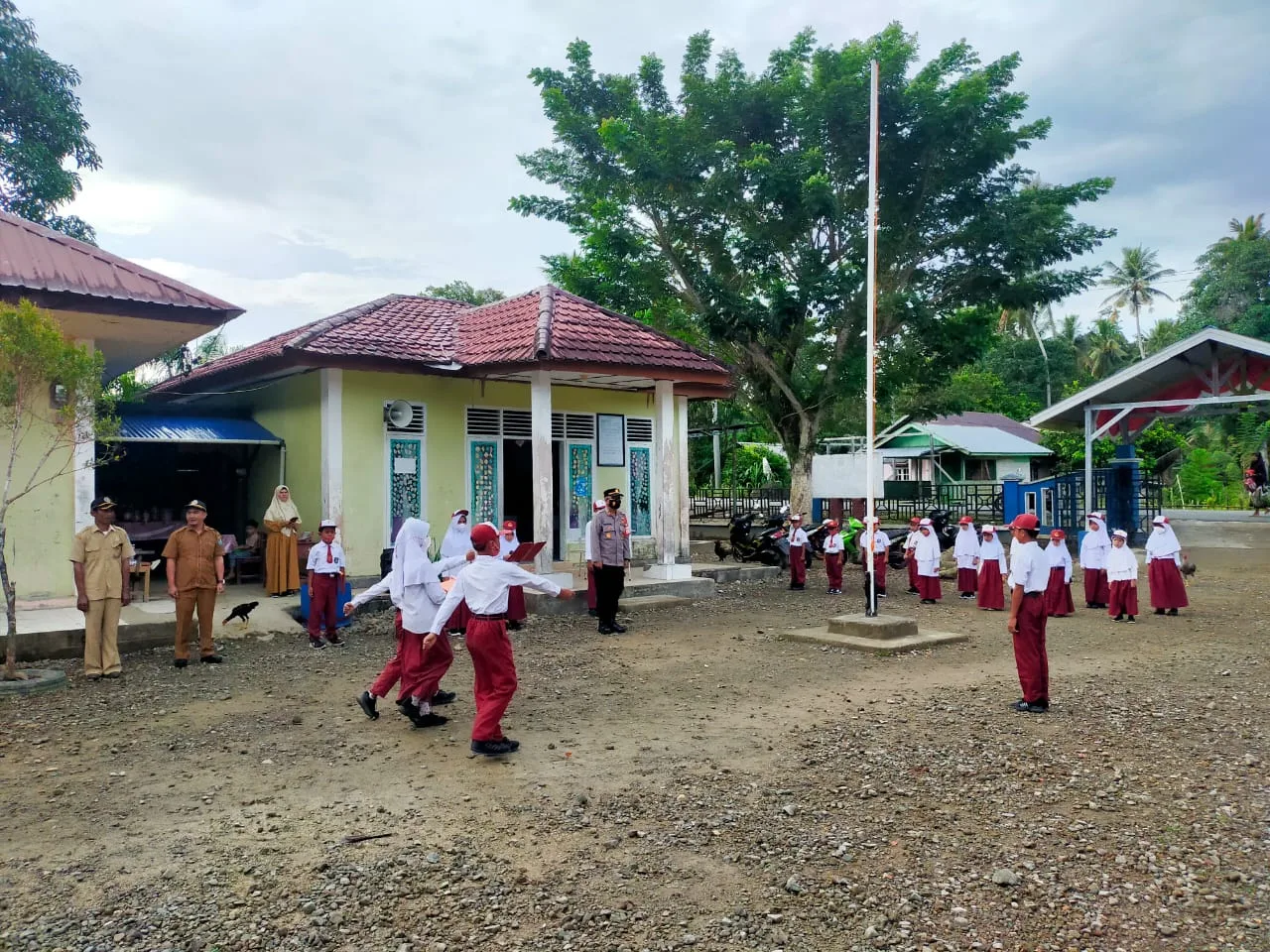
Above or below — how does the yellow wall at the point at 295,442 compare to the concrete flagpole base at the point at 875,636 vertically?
above

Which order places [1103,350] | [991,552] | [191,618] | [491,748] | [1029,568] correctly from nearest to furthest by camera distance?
[491,748] < [1029,568] < [191,618] < [991,552] < [1103,350]

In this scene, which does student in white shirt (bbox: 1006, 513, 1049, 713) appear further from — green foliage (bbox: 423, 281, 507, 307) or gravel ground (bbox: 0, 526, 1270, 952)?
green foliage (bbox: 423, 281, 507, 307)

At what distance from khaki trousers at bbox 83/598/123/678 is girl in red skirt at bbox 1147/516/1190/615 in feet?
39.3

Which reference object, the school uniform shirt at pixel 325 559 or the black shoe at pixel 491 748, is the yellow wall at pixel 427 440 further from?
the black shoe at pixel 491 748

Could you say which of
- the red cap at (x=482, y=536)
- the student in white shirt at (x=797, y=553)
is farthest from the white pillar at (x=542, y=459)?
the red cap at (x=482, y=536)

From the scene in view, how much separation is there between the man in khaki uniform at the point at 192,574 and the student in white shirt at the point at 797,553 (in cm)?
896

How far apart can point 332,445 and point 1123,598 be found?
10.4 metres

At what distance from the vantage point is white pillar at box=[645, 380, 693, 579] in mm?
13719

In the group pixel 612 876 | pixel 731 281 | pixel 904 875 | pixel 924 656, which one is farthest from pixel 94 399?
pixel 731 281

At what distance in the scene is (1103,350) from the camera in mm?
43000

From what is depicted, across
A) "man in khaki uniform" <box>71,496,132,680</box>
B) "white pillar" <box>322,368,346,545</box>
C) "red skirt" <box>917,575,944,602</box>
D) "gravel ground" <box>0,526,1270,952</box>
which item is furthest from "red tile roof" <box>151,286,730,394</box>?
"gravel ground" <box>0,526,1270,952</box>

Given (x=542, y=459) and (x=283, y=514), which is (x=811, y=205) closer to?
(x=542, y=459)

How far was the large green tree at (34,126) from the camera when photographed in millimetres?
16219

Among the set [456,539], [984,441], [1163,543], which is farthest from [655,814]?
[984,441]
